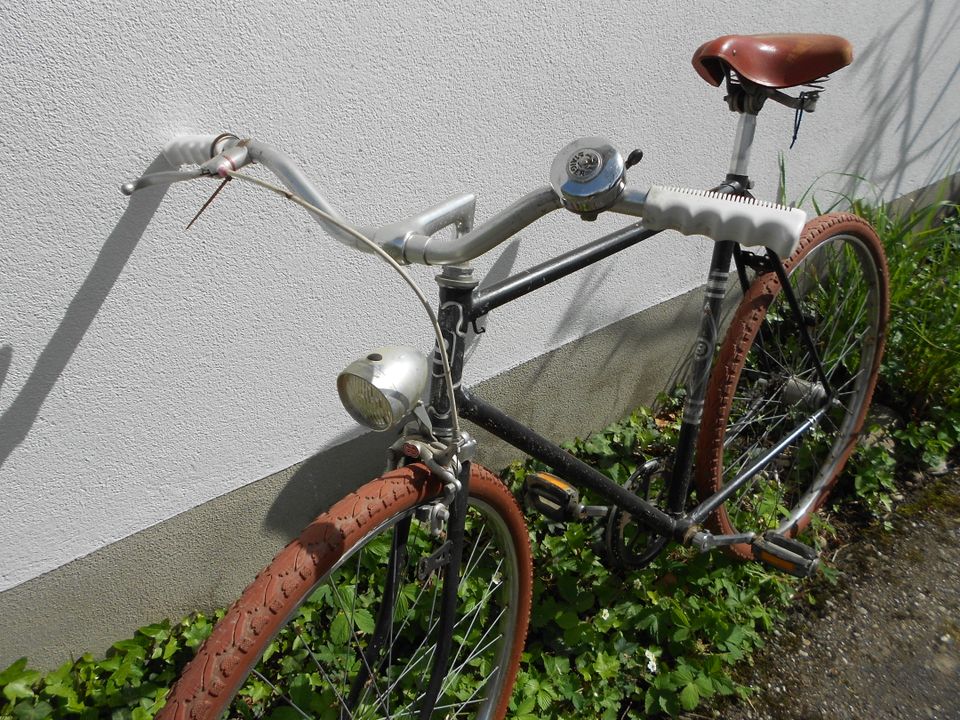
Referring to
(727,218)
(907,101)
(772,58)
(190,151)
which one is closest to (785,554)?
(772,58)

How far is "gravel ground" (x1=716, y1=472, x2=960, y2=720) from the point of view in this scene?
208cm

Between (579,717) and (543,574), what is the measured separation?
441 mm

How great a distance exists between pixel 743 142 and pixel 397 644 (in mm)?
1529

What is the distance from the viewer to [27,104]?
1268 millimetres

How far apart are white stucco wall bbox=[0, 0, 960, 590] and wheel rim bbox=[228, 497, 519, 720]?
385mm

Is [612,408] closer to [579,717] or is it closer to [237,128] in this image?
[579,717]

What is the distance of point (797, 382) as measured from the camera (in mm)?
2404

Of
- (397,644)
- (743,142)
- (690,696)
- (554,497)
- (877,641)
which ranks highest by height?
(743,142)

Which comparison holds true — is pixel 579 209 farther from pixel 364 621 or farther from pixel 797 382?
pixel 797 382

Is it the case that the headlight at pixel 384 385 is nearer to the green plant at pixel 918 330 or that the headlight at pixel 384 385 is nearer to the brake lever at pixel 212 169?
the brake lever at pixel 212 169

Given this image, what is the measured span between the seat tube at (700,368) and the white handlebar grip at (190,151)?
1126mm

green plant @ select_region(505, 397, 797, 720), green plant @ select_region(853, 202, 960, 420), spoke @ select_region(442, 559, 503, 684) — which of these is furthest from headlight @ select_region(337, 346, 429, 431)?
green plant @ select_region(853, 202, 960, 420)

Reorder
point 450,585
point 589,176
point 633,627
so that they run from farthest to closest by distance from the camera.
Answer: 1. point 633,627
2. point 450,585
3. point 589,176

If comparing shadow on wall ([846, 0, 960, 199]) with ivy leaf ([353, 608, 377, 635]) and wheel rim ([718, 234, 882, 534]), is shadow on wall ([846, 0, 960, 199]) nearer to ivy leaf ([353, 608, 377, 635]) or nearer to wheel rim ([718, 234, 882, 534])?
wheel rim ([718, 234, 882, 534])
